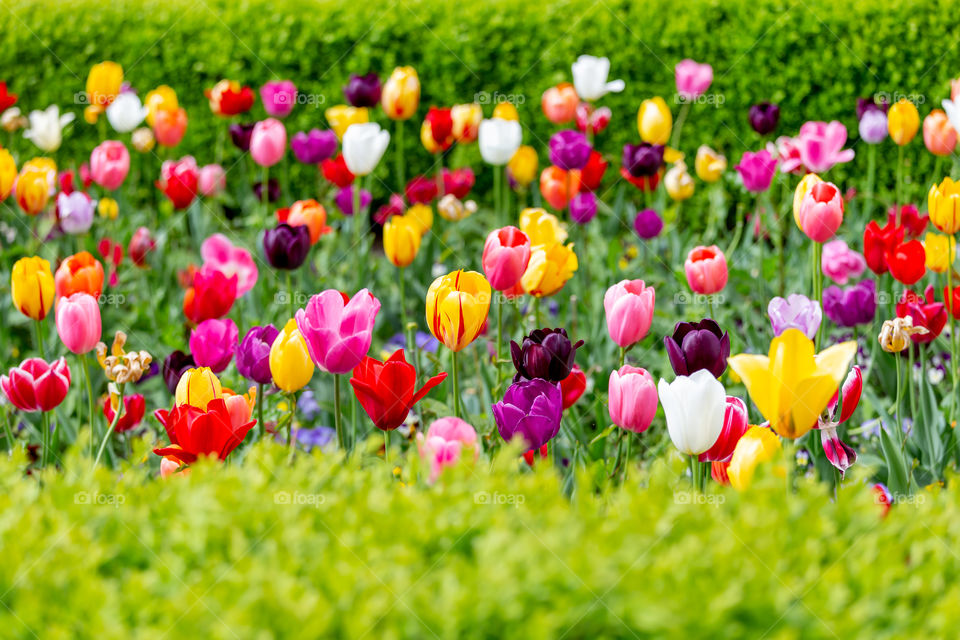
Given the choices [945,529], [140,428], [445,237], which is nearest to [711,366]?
[945,529]

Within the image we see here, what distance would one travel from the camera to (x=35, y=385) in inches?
95.0

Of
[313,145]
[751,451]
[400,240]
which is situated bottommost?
[313,145]

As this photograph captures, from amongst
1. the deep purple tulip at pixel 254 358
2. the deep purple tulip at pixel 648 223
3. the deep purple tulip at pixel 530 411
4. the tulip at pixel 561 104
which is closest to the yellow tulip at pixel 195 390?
the deep purple tulip at pixel 254 358

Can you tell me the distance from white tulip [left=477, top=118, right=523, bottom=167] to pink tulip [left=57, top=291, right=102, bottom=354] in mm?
1884

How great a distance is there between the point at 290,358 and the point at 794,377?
3.61 ft

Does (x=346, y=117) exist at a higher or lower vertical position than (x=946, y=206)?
lower

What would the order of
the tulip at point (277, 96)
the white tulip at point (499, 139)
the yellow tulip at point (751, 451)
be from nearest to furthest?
the yellow tulip at point (751, 451) → the white tulip at point (499, 139) → the tulip at point (277, 96)

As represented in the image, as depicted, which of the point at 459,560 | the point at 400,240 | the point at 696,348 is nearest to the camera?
the point at 459,560

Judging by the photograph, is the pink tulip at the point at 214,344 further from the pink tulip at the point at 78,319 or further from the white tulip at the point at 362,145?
the white tulip at the point at 362,145

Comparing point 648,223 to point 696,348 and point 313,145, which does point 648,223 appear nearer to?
point 313,145

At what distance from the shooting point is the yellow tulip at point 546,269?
8.70 ft

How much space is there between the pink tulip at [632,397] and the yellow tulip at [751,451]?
0.84ft

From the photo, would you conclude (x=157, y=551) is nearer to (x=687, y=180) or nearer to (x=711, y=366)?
(x=711, y=366)

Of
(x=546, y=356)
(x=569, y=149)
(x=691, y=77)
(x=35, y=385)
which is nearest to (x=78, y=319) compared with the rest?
(x=35, y=385)
